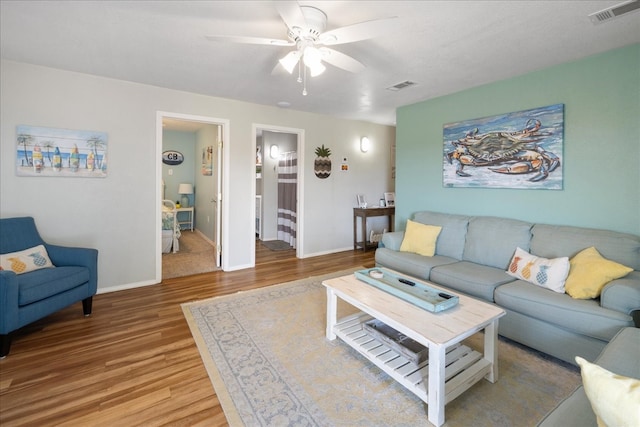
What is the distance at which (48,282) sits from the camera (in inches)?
92.0

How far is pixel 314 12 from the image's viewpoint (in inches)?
73.7

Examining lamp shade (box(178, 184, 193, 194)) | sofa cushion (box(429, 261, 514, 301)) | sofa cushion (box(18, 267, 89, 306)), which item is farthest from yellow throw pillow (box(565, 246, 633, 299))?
lamp shade (box(178, 184, 193, 194))

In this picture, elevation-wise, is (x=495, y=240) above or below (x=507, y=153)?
below

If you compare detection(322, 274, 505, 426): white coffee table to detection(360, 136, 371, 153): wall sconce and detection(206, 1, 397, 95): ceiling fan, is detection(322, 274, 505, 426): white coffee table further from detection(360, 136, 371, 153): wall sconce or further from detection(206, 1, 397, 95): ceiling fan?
detection(360, 136, 371, 153): wall sconce

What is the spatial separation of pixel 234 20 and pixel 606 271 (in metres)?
3.24

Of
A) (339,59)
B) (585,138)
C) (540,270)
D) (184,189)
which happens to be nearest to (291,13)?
(339,59)

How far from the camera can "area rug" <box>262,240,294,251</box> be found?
18.5ft

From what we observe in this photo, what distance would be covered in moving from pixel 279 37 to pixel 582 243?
3.08 m

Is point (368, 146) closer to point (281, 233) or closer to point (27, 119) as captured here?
point (281, 233)

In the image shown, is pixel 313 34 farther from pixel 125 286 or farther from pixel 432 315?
pixel 125 286

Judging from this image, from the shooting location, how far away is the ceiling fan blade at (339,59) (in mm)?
2027

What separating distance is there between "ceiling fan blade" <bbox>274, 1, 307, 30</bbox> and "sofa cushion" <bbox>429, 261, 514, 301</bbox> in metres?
2.42

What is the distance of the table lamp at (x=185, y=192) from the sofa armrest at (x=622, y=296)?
743 centimetres

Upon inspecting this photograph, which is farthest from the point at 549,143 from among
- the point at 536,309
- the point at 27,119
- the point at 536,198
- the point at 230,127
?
the point at 27,119
